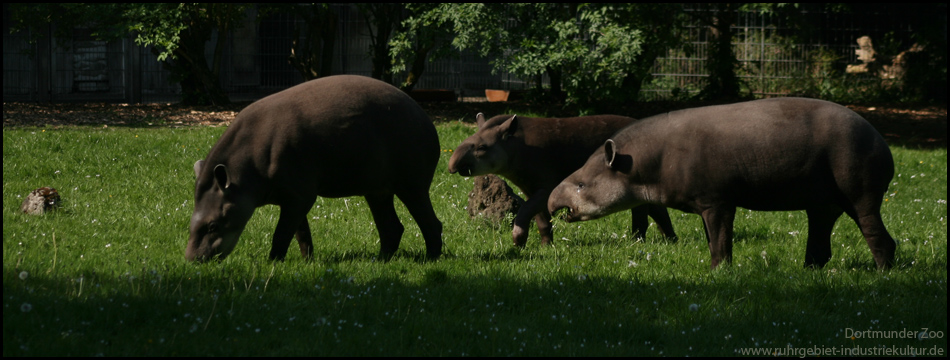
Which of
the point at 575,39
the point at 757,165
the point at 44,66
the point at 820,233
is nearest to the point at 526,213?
the point at 757,165

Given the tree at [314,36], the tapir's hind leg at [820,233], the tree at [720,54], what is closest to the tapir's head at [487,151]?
the tapir's hind leg at [820,233]

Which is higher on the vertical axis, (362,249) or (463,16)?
(463,16)

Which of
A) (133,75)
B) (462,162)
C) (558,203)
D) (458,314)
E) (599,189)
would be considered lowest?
(458,314)

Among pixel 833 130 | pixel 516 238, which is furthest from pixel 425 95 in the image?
pixel 833 130

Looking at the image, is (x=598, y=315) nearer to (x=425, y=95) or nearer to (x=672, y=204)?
(x=672, y=204)

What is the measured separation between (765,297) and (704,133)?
Answer: 4.93 ft

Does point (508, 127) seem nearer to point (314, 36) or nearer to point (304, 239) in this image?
point (304, 239)

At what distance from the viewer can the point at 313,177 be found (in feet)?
22.7

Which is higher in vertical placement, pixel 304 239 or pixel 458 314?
pixel 304 239

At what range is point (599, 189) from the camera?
25.0 feet

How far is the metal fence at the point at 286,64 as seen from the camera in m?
24.7

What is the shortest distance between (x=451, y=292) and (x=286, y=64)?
21.5m

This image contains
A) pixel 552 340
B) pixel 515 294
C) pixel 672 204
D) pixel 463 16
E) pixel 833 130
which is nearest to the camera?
pixel 552 340

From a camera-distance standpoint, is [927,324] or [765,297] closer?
[927,324]
